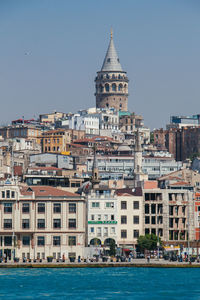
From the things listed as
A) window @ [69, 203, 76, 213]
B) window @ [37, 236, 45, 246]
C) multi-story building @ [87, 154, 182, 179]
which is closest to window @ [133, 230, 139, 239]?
window @ [69, 203, 76, 213]

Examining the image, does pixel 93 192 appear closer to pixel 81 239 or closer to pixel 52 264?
pixel 81 239

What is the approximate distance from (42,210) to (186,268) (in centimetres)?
1935

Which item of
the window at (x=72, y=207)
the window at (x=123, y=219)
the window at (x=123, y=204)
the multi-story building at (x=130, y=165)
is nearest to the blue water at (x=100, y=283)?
the window at (x=72, y=207)

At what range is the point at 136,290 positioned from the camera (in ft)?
320

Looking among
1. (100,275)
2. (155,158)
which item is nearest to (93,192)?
(100,275)

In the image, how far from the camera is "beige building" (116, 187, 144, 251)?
132 metres

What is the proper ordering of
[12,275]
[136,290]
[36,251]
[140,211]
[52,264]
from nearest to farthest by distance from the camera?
[136,290], [12,275], [52,264], [36,251], [140,211]

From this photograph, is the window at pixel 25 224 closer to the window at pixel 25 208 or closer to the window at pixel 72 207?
the window at pixel 25 208

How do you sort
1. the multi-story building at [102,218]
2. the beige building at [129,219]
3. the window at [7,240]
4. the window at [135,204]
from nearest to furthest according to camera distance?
the window at [7,240] < the multi-story building at [102,218] < the beige building at [129,219] < the window at [135,204]

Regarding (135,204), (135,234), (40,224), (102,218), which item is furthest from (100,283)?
(135,204)

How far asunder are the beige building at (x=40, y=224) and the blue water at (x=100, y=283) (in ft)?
35.0

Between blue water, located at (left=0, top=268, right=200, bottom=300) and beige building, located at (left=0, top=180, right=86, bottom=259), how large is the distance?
10670 mm

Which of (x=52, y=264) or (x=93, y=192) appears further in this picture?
(x=93, y=192)

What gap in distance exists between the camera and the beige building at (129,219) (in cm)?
13188
